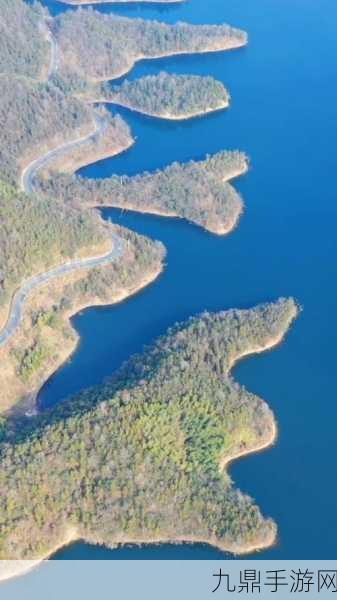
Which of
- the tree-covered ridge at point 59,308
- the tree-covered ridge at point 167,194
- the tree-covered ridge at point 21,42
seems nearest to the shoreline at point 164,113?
the tree-covered ridge at point 21,42

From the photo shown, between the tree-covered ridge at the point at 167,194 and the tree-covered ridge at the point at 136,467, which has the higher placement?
the tree-covered ridge at the point at 167,194

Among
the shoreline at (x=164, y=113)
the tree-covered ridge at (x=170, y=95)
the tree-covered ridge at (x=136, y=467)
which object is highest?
the tree-covered ridge at (x=170, y=95)

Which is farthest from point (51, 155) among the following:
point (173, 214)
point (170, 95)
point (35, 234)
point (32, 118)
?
point (35, 234)

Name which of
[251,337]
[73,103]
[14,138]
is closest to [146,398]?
[251,337]

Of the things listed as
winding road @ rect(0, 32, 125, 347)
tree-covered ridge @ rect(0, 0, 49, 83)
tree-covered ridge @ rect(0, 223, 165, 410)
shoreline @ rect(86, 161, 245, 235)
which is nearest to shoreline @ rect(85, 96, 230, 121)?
tree-covered ridge @ rect(0, 0, 49, 83)

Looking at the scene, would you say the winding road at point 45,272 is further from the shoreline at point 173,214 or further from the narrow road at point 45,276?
the shoreline at point 173,214
